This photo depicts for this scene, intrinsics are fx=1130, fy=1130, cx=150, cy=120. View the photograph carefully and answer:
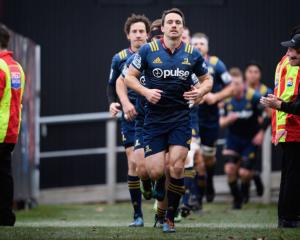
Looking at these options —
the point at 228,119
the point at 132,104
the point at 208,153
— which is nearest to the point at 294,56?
the point at 132,104

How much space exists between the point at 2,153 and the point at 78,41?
791 cm

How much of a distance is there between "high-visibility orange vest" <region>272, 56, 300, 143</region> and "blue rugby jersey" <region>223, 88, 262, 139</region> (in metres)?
7.27

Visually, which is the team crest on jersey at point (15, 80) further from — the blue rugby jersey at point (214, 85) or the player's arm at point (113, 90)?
the blue rugby jersey at point (214, 85)

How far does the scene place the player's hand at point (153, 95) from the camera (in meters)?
11.3

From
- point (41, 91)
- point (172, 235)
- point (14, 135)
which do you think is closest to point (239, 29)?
point (41, 91)

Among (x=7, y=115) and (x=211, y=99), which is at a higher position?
(x=7, y=115)

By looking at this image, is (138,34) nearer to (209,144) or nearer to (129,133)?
(129,133)

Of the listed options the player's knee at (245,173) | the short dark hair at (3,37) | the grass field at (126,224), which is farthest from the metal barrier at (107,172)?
the short dark hair at (3,37)

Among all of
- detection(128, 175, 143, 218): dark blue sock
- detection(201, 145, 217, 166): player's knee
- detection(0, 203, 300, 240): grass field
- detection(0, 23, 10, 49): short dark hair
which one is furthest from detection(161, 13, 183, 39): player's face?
detection(201, 145, 217, 166): player's knee

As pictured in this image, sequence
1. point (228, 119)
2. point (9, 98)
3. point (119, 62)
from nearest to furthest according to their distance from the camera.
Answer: point (9, 98) < point (119, 62) < point (228, 119)

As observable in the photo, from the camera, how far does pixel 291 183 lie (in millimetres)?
11906

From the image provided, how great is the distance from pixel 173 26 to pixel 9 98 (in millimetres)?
2075

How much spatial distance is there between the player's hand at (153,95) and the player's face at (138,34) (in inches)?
76.0

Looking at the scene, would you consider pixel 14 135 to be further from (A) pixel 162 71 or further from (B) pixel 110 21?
(B) pixel 110 21
